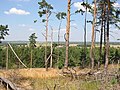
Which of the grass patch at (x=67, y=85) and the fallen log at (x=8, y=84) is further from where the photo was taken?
the fallen log at (x=8, y=84)

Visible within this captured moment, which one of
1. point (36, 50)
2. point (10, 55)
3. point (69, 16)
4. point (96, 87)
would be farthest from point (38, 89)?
point (36, 50)

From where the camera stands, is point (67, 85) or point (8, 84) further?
point (8, 84)

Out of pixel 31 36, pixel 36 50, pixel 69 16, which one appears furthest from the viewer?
pixel 31 36

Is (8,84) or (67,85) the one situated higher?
(67,85)

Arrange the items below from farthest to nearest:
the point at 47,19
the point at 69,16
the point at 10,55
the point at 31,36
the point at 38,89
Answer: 1. the point at 31,36
2. the point at 10,55
3. the point at 47,19
4. the point at 69,16
5. the point at 38,89

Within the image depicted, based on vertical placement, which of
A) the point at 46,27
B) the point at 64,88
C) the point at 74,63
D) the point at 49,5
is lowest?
the point at 74,63

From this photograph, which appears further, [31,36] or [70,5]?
[31,36]

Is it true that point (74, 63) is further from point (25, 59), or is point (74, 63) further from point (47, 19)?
point (47, 19)

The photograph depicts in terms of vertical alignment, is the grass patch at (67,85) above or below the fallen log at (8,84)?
above

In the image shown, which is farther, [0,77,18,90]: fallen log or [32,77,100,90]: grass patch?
[0,77,18,90]: fallen log

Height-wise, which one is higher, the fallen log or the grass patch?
the grass patch

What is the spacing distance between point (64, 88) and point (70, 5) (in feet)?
46.8

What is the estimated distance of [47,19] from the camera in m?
32.3

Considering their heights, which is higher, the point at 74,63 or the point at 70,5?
the point at 70,5
